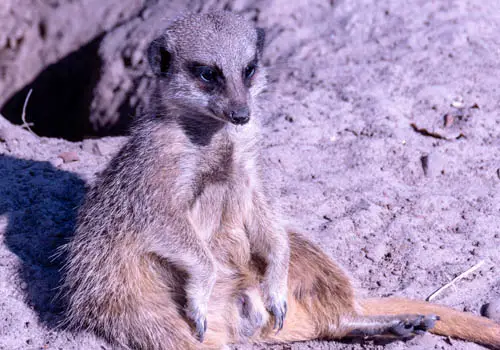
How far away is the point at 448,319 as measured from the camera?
8.13 ft

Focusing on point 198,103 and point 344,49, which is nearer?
point 198,103

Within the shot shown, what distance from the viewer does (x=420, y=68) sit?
158 inches

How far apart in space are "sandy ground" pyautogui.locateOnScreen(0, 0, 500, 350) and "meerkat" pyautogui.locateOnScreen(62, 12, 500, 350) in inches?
4.6

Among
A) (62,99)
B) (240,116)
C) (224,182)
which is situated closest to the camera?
(240,116)

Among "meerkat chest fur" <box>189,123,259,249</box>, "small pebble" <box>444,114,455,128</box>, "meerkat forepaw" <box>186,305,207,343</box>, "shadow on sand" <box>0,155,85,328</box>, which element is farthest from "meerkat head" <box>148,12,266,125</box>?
"small pebble" <box>444,114,455,128</box>

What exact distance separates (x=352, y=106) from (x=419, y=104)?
0.39m

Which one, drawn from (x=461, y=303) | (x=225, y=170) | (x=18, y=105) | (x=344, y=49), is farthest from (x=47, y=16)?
(x=461, y=303)

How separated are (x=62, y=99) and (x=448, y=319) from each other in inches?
146

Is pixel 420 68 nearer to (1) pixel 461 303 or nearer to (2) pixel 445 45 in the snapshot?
(2) pixel 445 45

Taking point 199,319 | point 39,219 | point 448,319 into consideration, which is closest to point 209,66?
point 199,319

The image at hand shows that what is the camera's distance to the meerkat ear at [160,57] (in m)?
2.55

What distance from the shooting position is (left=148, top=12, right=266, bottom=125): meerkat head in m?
2.33

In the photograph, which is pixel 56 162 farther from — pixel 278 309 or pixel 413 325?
pixel 413 325

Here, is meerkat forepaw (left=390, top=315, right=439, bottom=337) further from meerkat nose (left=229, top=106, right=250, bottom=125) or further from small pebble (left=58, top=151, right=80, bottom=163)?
small pebble (left=58, top=151, right=80, bottom=163)
